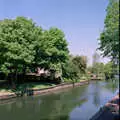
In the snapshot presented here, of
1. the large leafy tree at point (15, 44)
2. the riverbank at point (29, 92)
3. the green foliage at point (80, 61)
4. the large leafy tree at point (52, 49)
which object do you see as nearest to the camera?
the riverbank at point (29, 92)

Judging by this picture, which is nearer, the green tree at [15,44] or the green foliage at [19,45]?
the green tree at [15,44]

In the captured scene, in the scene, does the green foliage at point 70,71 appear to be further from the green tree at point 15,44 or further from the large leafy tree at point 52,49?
the green tree at point 15,44

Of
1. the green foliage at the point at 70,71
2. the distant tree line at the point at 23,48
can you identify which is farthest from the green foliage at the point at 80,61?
the distant tree line at the point at 23,48

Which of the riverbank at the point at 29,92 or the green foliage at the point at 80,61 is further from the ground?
the green foliage at the point at 80,61

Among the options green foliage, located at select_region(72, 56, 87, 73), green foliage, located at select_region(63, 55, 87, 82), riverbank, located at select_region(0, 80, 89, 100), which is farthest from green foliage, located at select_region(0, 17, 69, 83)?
green foliage, located at select_region(72, 56, 87, 73)

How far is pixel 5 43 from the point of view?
23.5m

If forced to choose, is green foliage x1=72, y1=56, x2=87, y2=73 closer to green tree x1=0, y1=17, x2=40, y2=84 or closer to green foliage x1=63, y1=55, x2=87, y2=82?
green foliage x1=63, y1=55, x2=87, y2=82

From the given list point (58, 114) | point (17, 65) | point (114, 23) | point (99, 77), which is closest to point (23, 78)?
point (17, 65)

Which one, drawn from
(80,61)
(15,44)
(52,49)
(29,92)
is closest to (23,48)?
(15,44)

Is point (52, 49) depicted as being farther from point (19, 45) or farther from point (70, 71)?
point (19, 45)

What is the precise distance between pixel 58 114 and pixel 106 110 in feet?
13.9

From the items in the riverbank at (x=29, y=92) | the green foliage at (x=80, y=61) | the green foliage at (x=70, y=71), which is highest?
the green foliage at (x=80, y=61)

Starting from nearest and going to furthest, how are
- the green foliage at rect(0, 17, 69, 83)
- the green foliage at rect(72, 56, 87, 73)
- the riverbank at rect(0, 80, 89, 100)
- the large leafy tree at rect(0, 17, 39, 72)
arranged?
the riverbank at rect(0, 80, 89, 100) → the large leafy tree at rect(0, 17, 39, 72) → the green foliage at rect(0, 17, 69, 83) → the green foliage at rect(72, 56, 87, 73)

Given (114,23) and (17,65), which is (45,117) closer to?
(114,23)
